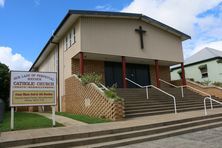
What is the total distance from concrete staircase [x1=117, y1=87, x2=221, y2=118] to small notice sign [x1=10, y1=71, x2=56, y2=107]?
150 inches

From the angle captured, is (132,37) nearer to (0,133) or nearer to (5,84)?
(5,84)

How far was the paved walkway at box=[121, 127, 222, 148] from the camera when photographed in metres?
6.68

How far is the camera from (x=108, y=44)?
16375 mm

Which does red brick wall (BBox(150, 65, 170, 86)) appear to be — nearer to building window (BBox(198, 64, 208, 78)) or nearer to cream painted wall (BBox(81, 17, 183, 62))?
cream painted wall (BBox(81, 17, 183, 62))

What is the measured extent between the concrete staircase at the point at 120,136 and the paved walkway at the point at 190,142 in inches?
13.3

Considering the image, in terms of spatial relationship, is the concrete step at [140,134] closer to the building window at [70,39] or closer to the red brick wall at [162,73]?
the building window at [70,39]

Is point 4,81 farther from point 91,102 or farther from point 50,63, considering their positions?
point 91,102

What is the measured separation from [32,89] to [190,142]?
5.90 m

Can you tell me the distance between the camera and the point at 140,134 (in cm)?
796

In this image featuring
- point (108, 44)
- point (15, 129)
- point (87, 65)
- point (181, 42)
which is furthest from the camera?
point (181, 42)

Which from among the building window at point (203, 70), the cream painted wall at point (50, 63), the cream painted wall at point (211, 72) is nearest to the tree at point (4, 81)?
the cream painted wall at point (50, 63)

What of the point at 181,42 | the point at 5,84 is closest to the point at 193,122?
the point at 181,42

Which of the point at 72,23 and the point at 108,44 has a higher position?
the point at 72,23

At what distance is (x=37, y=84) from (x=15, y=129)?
6.03 ft
